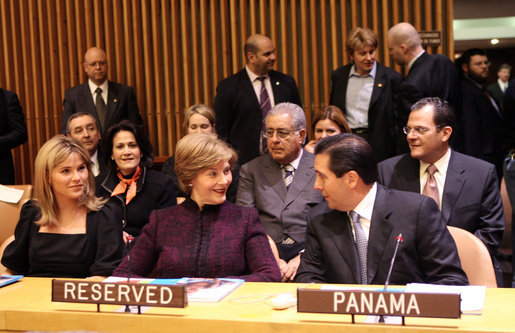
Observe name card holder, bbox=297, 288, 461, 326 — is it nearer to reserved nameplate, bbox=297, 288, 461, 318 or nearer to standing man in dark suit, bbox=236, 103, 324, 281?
reserved nameplate, bbox=297, 288, 461, 318

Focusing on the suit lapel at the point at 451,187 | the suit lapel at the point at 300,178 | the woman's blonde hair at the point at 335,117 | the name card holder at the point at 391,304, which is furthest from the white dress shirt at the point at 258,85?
the name card holder at the point at 391,304

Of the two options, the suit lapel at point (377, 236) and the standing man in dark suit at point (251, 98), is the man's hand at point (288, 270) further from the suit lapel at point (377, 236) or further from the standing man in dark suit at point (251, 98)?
the standing man in dark suit at point (251, 98)

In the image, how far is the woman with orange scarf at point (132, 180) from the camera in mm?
3967

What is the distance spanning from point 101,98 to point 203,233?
354cm

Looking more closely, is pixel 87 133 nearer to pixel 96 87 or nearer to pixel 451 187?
pixel 96 87

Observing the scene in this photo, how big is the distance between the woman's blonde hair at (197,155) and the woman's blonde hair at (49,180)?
50 centimetres

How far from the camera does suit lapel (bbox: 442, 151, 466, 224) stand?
3.42m

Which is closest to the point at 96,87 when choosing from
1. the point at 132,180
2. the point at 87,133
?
the point at 87,133

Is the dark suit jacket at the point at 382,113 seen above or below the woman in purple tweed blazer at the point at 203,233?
above

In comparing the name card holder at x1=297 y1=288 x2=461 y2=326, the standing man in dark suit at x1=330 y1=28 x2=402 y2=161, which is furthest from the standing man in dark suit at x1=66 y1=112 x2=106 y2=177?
the name card holder at x1=297 y1=288 x2=461 y2=326

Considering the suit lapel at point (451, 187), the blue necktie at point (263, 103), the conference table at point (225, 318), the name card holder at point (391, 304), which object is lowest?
the conference table at point (225, 318)

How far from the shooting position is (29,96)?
6.82m

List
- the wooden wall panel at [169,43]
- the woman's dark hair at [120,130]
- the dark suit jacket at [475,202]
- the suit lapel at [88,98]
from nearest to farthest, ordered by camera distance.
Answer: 1. the dark suit jacket at [475,202]
2. the woman's dark hair at [120,130]
3. the suit lapel at [88,98]
4. the wooden wall panel at [169,43]

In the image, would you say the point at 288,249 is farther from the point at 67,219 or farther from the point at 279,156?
the point at 67,219
